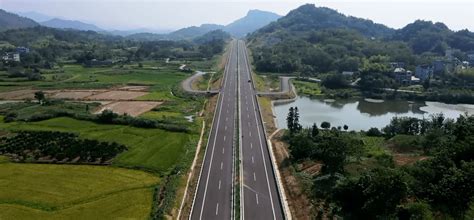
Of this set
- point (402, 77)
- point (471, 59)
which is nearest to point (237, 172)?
point (402, 77)

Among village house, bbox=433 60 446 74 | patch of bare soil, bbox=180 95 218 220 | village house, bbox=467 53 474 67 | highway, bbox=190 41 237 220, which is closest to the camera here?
highway, bbox=190 41 237 220

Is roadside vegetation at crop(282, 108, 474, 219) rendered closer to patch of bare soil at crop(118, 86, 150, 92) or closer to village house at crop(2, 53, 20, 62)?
patch of bare soil at crop(118, 86, 150, 92)

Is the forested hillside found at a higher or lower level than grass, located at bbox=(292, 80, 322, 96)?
higher

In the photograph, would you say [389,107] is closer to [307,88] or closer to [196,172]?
[307,88]

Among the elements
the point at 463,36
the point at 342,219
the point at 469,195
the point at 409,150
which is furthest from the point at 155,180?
the point at 463,36

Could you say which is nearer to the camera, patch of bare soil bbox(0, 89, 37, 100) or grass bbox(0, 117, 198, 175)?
grass bbox(0, 117, 198, 175)

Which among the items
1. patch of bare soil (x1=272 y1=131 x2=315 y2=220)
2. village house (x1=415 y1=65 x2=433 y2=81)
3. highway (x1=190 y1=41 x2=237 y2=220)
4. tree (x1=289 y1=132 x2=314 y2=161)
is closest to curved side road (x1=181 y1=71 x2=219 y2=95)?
highway (x1=190 y1=41 x2=237 y2=220)

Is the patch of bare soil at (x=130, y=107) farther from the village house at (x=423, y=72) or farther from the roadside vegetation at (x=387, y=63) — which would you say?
the village house at (x=423, y=72)
